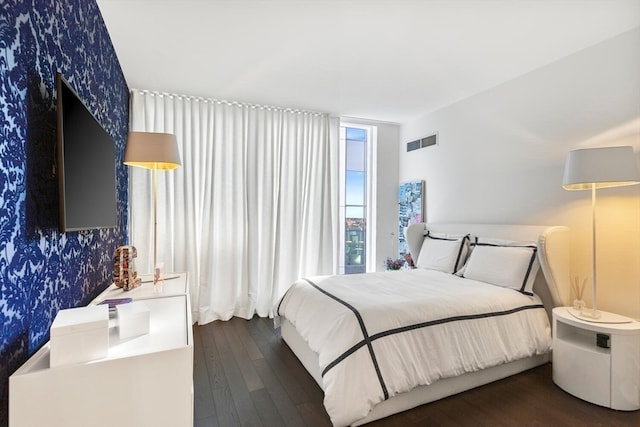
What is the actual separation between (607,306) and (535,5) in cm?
228

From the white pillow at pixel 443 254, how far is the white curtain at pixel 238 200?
3.98 ft

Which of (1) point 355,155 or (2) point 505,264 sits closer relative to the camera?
(2) point 505,264

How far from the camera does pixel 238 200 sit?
3656 mm

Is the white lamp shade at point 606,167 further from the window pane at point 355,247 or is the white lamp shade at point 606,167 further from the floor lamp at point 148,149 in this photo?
the floor lamp at point 148,149

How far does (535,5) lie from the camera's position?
1.97 m

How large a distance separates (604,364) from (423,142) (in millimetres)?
3029

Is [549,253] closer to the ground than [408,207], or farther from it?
closer to the ground

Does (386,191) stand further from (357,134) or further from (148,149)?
(148,149)

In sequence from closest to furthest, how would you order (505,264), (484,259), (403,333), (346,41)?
(403,333) → (346,41) → (505,264) → (484,259)

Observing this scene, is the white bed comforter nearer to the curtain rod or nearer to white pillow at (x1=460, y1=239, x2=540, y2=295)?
white pillow at (x1=460, y1=239, x2=540, y2=295)

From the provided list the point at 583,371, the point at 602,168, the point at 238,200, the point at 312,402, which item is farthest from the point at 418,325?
the point at 238,200

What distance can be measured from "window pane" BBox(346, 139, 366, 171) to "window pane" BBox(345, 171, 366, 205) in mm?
95

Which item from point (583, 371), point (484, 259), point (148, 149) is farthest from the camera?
point (484, 259)

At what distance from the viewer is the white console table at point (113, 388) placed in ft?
2.91
